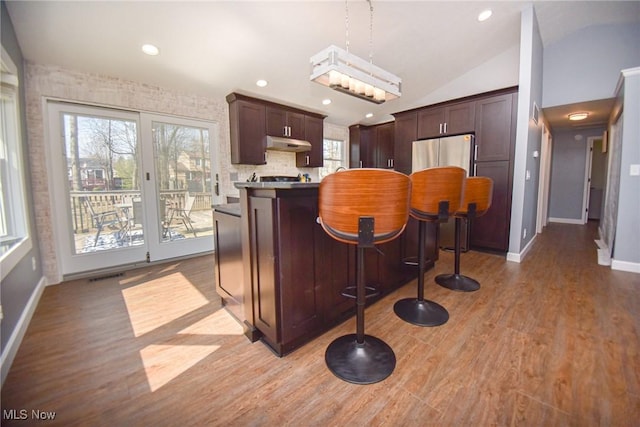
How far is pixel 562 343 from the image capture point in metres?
1.64

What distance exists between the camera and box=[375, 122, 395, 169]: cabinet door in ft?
18.2

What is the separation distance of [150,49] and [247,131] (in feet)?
4.83

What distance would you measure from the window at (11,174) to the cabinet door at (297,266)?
6.52 ft

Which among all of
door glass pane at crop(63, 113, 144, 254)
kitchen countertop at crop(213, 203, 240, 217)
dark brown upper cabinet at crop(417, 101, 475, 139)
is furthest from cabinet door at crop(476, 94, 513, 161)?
door glass pane at crop(63, 113, 144, 254)

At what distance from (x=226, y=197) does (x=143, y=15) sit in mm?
2268

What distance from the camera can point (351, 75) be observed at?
1.99 m

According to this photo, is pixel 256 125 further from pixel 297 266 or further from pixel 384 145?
pixel 297 266

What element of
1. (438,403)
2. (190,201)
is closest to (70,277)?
(190,201)

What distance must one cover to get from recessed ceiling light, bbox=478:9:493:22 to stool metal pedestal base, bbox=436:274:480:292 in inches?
123

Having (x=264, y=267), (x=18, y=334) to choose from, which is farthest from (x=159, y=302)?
(x=264, y=267)

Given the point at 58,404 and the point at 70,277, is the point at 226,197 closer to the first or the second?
the point at 70,277

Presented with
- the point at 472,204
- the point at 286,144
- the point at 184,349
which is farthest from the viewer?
the point at 286,144

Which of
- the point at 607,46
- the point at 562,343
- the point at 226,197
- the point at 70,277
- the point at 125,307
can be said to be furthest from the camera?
the point at 226,197

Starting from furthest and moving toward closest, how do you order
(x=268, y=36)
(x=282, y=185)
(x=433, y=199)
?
(x=268, y=36) < (x=433, y=199) < (x=282, y=185)
